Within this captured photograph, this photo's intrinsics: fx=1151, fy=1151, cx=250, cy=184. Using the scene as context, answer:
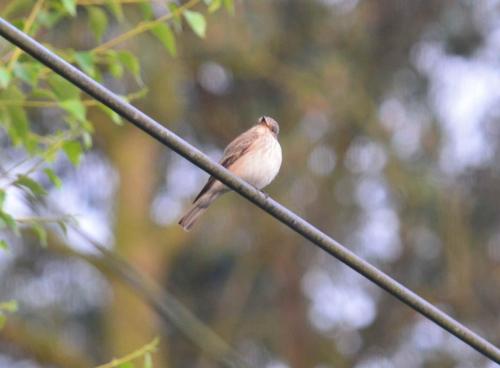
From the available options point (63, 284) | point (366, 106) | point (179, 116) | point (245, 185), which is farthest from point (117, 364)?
point (63, 284)

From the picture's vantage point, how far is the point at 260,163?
248 inches

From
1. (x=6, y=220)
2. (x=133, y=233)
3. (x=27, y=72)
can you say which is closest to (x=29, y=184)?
(x=6, y=220)

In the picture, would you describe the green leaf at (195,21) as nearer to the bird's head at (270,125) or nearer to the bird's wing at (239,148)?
the bird's wing at (239,148)

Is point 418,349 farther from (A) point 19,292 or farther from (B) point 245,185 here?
(B) point 245,185

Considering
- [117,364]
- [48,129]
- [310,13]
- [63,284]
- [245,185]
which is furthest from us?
[63,284]

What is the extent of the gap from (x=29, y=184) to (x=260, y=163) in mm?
2015

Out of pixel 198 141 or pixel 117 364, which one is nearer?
pixel 117 364

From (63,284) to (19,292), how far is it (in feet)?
2.90

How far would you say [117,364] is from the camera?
13.8 ft

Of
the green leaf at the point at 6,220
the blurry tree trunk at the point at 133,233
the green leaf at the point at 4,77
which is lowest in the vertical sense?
the green leaf at the point at 6,220

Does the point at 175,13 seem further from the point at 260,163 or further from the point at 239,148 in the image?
the point at 239,148

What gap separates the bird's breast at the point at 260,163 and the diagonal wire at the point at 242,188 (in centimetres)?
245

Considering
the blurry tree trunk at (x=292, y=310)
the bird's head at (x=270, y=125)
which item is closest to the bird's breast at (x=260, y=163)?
the bird's head at (x=270, y=125)

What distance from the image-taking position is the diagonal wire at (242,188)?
339 centimetres
